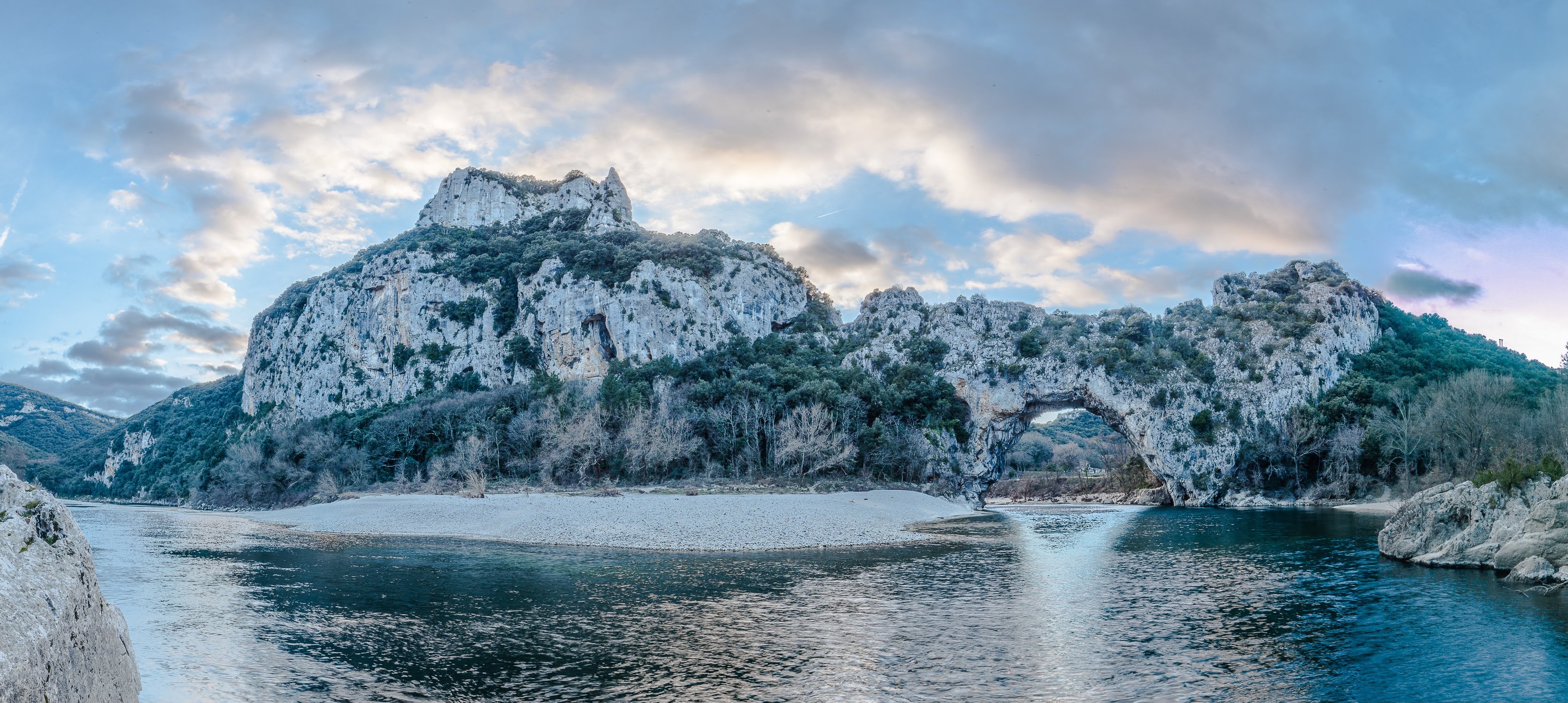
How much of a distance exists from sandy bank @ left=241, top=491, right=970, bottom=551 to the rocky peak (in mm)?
84960

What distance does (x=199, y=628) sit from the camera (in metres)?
14.1

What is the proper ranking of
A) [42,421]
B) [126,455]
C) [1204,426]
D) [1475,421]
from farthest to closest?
[42,421]
[126,455]
[1204,426]
[1475,421]

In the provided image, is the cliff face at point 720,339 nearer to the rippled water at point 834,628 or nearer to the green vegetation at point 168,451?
the green vegetation at point 168,451

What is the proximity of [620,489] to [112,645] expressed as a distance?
136 ft

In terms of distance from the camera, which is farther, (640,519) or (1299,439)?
(1299,439)

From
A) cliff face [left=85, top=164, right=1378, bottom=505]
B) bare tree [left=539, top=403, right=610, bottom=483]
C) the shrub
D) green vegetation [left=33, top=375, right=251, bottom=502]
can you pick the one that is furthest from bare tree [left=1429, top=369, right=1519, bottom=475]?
green vegetation [left=33, top=375, right=251, bottom=502]

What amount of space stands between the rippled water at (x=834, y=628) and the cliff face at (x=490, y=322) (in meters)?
62.3

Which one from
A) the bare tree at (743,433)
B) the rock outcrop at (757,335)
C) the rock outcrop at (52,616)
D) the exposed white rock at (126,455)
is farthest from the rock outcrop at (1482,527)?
the exposed white rock at (126,455)

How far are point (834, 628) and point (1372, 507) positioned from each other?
2080 inches

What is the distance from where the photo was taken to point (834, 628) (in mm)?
14102

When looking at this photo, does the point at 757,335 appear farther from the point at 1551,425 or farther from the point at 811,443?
the point at 1551,425

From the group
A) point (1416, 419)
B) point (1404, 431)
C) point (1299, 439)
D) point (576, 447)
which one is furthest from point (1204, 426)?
point (576, 447)

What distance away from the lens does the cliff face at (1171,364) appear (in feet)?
225

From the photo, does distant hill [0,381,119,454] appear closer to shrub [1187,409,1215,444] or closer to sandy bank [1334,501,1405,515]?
shrub [1187,409,1215,444]
